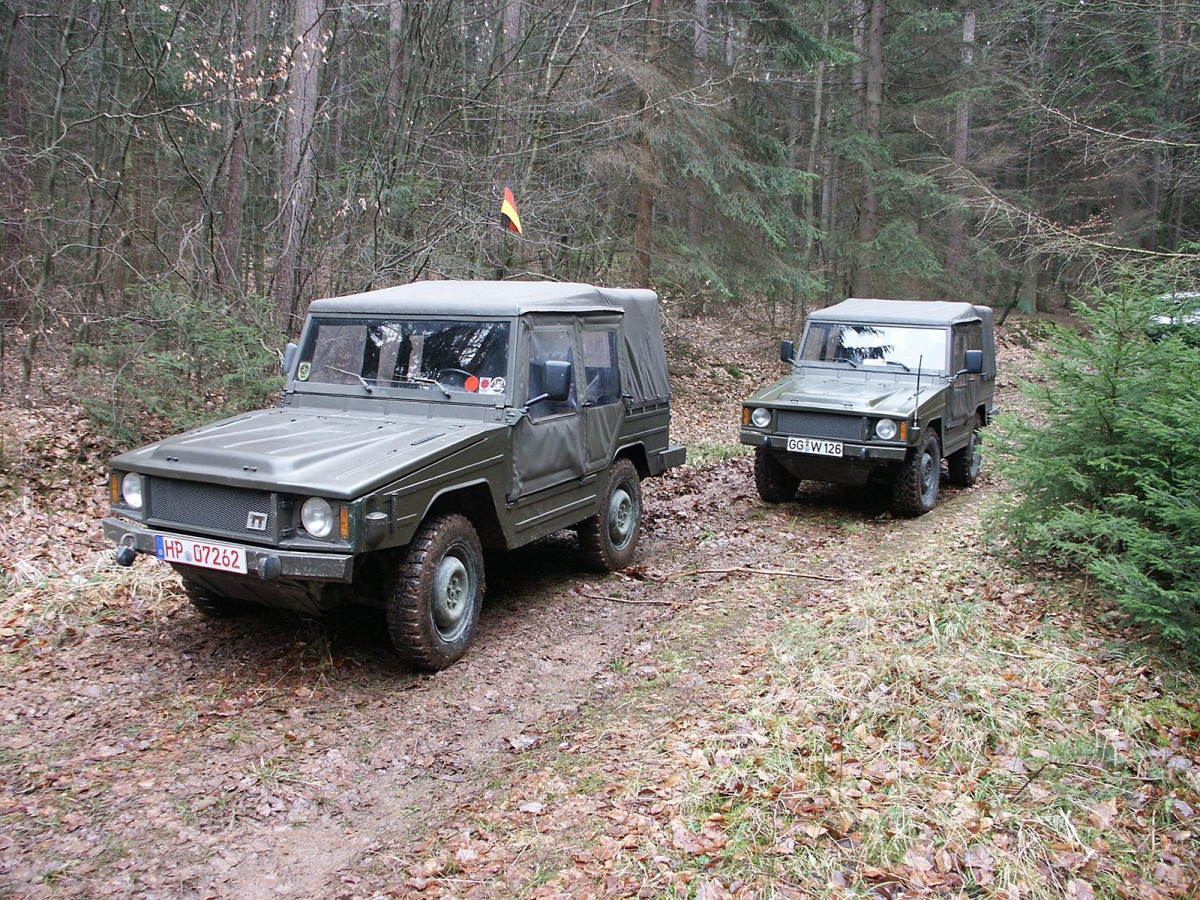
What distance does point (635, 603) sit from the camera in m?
6.43

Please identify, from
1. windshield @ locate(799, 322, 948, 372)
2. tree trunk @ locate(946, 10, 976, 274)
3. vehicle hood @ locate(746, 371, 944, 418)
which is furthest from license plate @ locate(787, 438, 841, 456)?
tree trunk @ locate(946, 10, 976, 274)

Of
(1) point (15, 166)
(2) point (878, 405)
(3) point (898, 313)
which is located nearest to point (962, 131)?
(3) point (898, 313)

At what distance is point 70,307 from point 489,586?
654cm

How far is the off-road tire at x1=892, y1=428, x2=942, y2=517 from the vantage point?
854 centimetres

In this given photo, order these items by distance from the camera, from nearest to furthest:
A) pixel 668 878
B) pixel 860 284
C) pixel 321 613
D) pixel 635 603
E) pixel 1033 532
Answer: pixel 668 878 → pixel 321 613 → pixel 1033 532 → pixel 635 603 → pixel 860 284

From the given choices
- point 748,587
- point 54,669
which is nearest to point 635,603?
point 748,587

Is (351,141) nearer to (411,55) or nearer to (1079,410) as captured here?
(411,55)

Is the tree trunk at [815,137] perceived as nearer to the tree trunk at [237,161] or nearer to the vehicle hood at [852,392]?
the vehicle hood at [852,392]

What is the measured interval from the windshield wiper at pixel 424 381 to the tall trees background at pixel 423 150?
466 centimetres

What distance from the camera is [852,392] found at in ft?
28.9

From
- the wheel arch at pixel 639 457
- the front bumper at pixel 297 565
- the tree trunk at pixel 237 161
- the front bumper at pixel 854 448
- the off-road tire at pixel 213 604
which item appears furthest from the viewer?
the tree trunk at pixel 237 161

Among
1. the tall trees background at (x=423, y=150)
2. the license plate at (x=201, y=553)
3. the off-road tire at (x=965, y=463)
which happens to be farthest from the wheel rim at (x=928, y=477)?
the license plate at (x=201, y=553)

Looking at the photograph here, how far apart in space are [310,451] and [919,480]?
6039 mm

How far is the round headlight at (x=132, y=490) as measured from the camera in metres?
4.75
